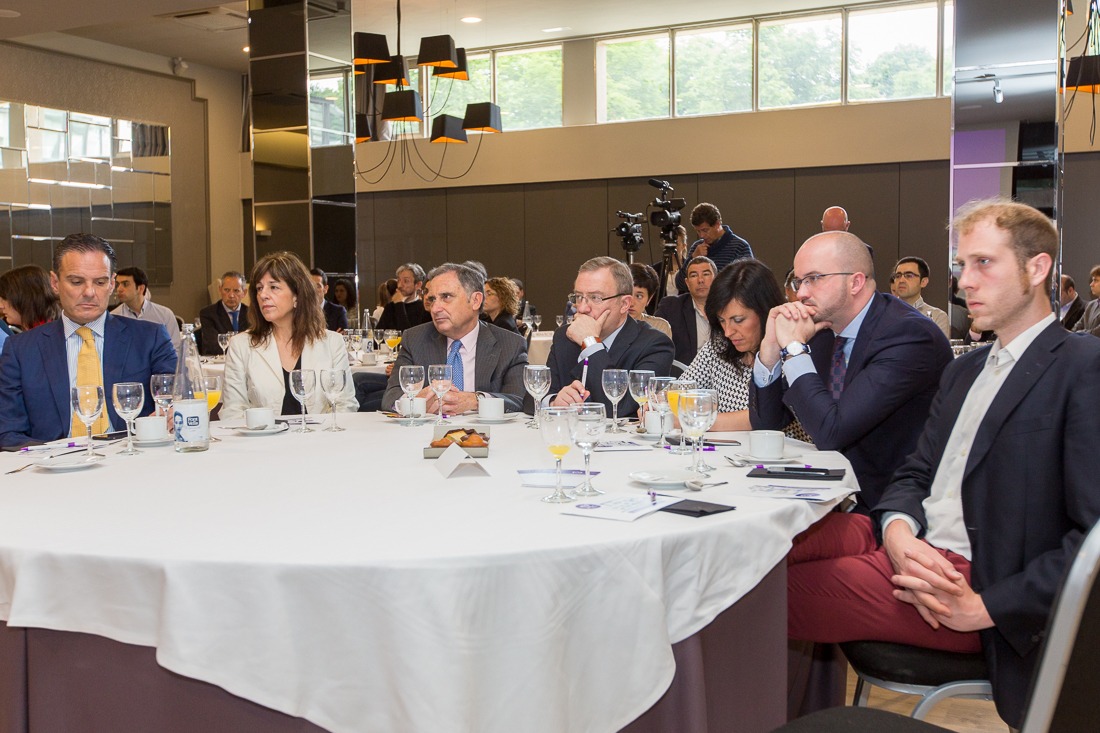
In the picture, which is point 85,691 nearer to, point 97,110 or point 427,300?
point 427,300

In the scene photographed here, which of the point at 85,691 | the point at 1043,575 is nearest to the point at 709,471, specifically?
the point at 1043,575

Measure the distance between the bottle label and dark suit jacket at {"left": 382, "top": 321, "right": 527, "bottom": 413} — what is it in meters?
1.36

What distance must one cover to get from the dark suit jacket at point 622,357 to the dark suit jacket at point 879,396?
97cm

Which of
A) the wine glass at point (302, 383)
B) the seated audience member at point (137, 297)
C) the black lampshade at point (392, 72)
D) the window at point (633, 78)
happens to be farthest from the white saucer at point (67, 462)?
the window at point (633, 78)

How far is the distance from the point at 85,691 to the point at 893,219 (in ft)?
38.1

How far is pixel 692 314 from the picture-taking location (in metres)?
6.41

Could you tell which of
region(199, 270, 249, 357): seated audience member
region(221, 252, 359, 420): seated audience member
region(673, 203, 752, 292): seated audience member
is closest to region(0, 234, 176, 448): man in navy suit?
region(221, 252, 359, 420): seated audience member

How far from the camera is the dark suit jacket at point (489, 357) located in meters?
3.99

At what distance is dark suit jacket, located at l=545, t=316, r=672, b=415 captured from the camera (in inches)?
143

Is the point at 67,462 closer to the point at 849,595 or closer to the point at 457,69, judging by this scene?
the point at 849,595

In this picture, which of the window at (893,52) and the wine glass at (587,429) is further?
the window at (893,52)

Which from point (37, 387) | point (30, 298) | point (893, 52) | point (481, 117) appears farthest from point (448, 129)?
point (37, 387)

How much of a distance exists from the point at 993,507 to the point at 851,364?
88cm

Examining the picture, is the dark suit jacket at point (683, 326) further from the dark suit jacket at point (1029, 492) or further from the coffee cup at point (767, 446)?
the dark suit jacket at point (1029, 492)
